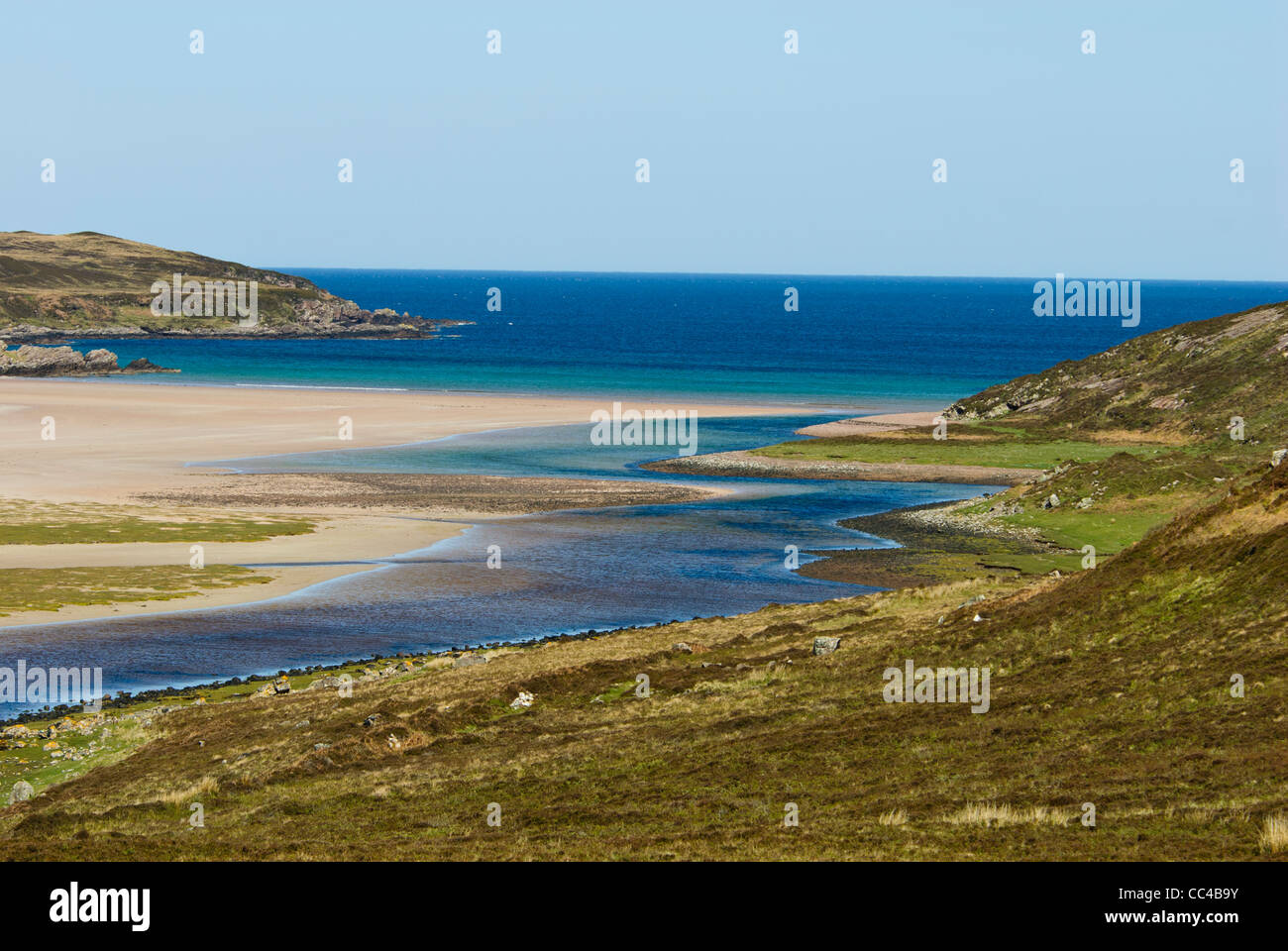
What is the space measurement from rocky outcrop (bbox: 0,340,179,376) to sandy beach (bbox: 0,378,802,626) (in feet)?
44.7

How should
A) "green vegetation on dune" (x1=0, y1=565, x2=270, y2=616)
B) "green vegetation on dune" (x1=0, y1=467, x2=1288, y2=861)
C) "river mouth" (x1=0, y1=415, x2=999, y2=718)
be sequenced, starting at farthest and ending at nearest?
"green vegetation on dune" (x1=0, y1=565, x2=270, y2=616) → "river mouth" (x1=0, y1=415, x2=999, y2=718) → "green vegetation on dune" (x1=0, y1=467, x2=1288, y2=861)

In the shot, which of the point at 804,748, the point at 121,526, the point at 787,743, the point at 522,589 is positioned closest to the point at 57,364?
the point at 121,526

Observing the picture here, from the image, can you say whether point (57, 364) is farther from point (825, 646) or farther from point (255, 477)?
point (825, 646)

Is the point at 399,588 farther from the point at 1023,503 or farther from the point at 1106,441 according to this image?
the point at 1106,441

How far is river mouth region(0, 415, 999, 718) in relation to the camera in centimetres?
3831

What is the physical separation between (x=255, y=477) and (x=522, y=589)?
29.8 meters

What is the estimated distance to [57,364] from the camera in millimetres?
138750

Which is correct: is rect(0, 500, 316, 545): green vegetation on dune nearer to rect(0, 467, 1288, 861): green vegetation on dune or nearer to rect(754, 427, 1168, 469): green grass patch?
rect(0, 467, 1288, 861): green vegetation on dune

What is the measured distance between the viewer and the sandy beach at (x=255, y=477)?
51219 millimetres

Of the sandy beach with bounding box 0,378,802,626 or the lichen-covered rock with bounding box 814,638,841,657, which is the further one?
the sandy beach with bounding box 0,378,802,626

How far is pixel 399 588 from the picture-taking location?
47.2m

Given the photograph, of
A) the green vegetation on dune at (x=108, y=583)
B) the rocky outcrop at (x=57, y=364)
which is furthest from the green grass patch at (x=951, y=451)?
the rocky outcrop at (x=57, y=364)

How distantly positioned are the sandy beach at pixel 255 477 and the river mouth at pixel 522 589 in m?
2.19

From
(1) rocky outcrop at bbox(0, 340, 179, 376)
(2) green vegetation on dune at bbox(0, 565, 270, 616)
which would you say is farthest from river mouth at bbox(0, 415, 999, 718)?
(1) rocky outcrop at bbox(0, 340, 179, 376)
